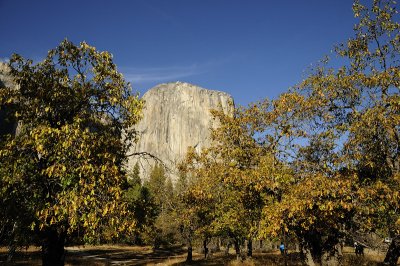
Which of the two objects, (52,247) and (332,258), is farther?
(332,258)

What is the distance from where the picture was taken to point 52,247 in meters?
14.6

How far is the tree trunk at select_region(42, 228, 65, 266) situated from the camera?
14352 millimetres

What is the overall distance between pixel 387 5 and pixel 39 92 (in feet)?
54.9

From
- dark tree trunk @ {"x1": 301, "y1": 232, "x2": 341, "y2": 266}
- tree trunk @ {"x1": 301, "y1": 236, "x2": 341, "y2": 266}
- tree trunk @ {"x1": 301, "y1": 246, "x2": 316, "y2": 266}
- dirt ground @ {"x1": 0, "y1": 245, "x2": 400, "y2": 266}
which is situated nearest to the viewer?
tree trunk @ {"x1": 301, "y1": 246, "x2": 316, "y2": 266}

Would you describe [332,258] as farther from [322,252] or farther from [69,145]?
[69,145]

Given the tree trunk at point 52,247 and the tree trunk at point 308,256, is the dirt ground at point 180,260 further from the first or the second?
the tree trunk at point 308,256

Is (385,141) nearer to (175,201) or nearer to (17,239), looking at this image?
(17,239)

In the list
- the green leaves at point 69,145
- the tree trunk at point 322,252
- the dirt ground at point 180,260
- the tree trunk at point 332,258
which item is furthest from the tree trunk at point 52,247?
the tree trunk at point 332,258

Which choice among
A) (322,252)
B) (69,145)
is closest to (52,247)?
(69,145)

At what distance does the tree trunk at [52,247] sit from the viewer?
47.1 feet

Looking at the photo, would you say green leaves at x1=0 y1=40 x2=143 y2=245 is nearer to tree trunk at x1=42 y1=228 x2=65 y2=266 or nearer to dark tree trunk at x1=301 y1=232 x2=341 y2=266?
tree trunk at x1=42 y1=228 x2=65 y2=266

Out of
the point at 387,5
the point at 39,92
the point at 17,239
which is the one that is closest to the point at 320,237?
the point at 387,5

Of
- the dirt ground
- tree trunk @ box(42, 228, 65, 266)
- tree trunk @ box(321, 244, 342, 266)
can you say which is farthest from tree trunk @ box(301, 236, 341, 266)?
tree trunk @ box(42, 228, 65, 266)

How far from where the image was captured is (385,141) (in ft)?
49.5
